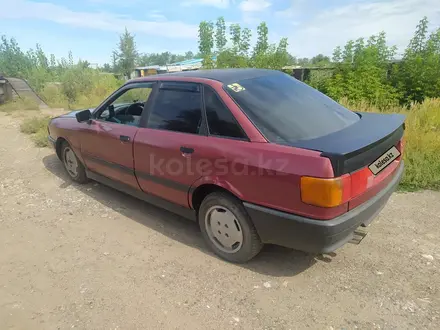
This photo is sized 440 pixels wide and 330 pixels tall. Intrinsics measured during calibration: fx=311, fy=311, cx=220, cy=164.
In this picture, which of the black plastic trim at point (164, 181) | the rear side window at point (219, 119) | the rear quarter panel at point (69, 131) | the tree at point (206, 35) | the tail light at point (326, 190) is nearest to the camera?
the tail light at point (326, 190)

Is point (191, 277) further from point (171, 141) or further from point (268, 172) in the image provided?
point (171, 141)

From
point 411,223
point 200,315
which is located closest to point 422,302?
point 411,223

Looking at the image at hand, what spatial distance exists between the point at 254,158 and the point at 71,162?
3538 mm

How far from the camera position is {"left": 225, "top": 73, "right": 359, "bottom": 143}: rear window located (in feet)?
8.15

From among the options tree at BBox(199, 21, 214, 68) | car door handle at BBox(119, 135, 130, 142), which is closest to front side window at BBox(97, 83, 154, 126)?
car door handle at BBox(119, 135, 130, 142)

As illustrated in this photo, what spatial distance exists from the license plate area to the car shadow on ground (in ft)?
3.02

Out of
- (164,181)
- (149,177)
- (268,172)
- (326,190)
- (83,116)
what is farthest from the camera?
(83,116)

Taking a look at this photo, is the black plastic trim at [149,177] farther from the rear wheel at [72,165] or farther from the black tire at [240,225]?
the rear wheel at [72,165]

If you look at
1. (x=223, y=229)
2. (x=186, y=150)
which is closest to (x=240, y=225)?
(x=223, y=229)

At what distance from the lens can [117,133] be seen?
142 inches

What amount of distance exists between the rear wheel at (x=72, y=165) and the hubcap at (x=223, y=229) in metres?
2.61

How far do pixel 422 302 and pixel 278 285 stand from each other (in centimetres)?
103

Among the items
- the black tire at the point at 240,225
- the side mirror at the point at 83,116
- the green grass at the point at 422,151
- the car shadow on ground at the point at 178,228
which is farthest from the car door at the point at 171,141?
the green grass at the point at 422,151

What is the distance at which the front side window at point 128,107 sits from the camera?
11.5ft
